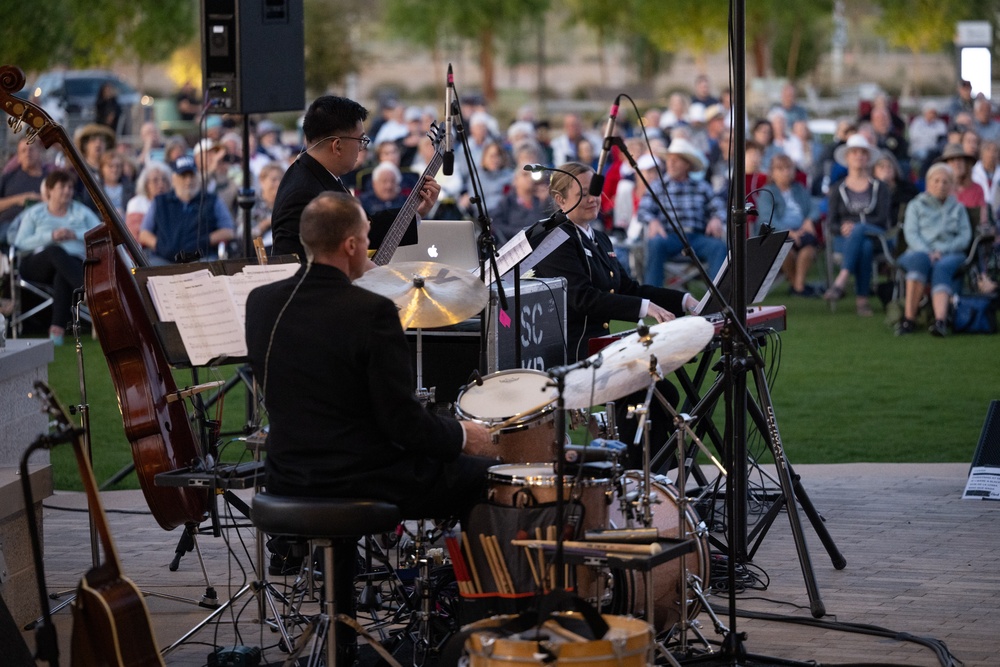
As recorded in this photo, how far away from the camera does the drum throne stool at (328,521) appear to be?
4172mm

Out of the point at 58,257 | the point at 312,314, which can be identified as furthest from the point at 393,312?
the point at 58,257

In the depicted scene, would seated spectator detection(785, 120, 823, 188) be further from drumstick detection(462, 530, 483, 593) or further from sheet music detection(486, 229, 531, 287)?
drumstick detection(462, 530, 483, 593)

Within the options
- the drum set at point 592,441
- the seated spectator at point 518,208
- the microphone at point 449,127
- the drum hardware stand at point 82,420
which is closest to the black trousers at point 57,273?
the seated spectator at point 518,208

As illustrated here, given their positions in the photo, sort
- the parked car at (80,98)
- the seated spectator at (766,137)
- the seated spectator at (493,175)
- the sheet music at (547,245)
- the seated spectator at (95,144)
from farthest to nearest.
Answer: the parked car at (80,98) < the seated spectator at (766,137) < the seated spectator at (493,175) < the seated spectator at (95,144) < the sheet music at (547,245)

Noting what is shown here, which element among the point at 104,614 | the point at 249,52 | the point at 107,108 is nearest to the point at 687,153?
the point at 249,52

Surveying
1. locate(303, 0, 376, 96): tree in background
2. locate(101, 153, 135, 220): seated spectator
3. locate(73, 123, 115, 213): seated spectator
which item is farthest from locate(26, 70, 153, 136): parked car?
locate(101, 153, 135, 220): seated spectator

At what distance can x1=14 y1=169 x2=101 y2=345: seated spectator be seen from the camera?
1180 cm

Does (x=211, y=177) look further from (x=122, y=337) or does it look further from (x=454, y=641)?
(x=454, y=641)

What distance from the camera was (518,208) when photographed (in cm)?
1323

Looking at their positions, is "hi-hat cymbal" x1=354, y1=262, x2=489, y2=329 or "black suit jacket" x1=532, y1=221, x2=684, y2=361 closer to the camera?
"hi-hat cymbal" x1=354, y1=262, x2=489, y2=329

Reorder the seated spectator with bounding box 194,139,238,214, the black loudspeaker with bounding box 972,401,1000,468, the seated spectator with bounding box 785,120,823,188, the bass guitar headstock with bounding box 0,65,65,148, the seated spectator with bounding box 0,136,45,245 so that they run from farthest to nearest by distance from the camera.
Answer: the seated spectator with bounding box 785,120,823,188, the seated spectator with bounding box 194,139,238,214, the seated spectator with bounding box 0,136,45,245, the black loudspeaker with bounding box 972,401,1000,468, the bass guitar headstock with bounding box 0,65,65,148

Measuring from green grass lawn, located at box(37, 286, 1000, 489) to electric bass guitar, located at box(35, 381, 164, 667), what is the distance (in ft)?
9.28

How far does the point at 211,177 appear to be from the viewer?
13883mm

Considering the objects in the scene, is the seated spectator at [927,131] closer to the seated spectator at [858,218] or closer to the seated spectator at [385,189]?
the seated spectator at [858,218]
